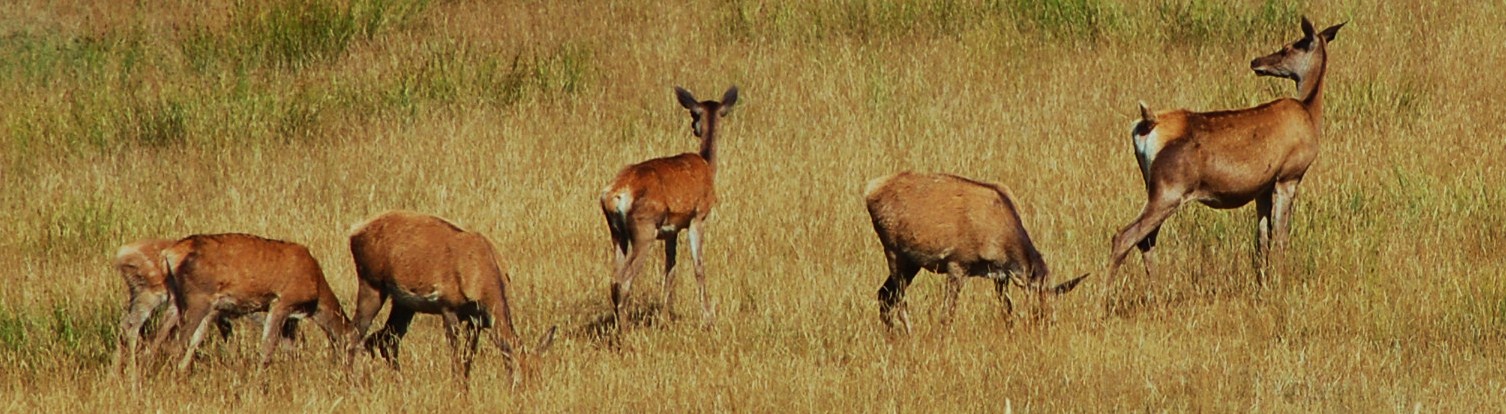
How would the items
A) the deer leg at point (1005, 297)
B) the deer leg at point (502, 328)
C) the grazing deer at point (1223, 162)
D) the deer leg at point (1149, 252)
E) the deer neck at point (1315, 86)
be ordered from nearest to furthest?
the deer leg at point (502, 328) < the deer leg at point (1005, 297) < the grazing deer at point (1223, 162) < the deer leg at point (1149, 252) < the deer neck at point (1315, 86)

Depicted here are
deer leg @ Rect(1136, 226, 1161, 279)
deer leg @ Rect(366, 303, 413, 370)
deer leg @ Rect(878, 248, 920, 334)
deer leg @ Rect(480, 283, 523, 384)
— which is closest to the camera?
deer leg @ Rect(480, 283, 523, 384)

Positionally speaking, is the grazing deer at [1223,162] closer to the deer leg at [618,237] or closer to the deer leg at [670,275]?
the deer leg at [670,275]

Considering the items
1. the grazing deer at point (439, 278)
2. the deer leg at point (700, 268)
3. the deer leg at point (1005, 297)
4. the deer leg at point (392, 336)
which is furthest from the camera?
the deer leg at point (700, 268)

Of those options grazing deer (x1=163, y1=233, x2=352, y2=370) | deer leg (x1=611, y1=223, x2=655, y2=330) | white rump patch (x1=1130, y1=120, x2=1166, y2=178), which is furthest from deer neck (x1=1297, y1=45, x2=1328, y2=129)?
grazing deer (x1=163, y1=233, x2=352, y2=370)

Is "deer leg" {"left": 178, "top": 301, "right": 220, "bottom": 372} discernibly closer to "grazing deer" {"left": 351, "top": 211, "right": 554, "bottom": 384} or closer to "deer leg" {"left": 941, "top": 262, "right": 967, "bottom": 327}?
"grazing deer" {"left": 351, "top": 211, "right": 554, "bottom": 384}

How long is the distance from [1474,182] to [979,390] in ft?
15.0

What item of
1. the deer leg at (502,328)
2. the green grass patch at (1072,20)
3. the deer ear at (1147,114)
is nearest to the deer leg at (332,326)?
the deer leg at (502,328)

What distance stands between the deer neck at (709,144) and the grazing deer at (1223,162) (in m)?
2.08

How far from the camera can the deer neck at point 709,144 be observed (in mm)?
10594

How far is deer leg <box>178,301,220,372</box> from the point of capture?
8398 millimetres

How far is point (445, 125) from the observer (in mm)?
14203

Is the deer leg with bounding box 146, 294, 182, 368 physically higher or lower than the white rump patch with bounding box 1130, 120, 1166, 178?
lower

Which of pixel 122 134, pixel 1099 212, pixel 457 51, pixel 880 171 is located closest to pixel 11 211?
pixel 122 134

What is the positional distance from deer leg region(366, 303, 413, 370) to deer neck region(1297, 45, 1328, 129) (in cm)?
449
